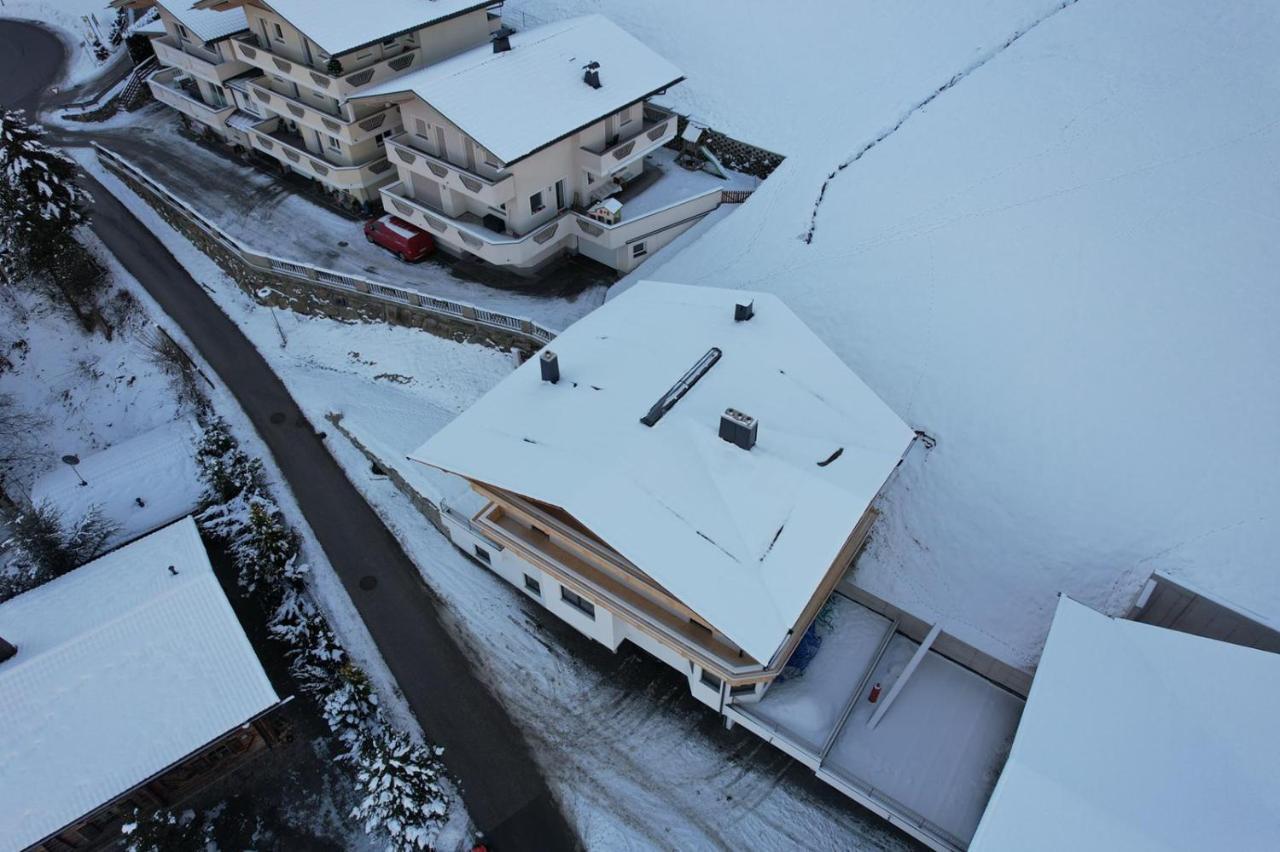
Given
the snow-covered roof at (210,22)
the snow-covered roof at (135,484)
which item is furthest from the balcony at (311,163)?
the snow-covered roof at (135,484)

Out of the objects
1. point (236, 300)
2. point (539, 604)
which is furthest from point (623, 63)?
point (539, 604)

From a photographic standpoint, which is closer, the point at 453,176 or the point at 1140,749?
the point at 1140,749

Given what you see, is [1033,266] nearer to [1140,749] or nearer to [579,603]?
[1140,749]

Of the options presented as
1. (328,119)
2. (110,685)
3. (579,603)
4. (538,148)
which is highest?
(538,148)

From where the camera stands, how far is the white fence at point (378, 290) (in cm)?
3125

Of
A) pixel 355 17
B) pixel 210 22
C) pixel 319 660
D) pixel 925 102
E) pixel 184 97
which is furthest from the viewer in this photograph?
pixel 184 97

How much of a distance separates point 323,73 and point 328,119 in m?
2.04

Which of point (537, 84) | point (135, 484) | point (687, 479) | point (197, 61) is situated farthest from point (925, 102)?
point (135, 484)

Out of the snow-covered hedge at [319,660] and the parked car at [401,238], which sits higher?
the parked car at [401,238]

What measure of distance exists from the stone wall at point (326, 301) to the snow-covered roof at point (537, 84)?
24.8ft

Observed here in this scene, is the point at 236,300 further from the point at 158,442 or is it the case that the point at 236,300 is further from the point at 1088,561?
the point at 1088,561

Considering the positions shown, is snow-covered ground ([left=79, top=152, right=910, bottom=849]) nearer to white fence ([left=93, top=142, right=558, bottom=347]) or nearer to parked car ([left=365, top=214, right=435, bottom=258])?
white fence ([left=93, top=142, right=558, bottom=347])

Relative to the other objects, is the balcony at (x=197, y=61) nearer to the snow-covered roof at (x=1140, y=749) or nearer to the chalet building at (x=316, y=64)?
the chalet building at (x=316, y=64)

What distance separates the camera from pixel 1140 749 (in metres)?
17.4
